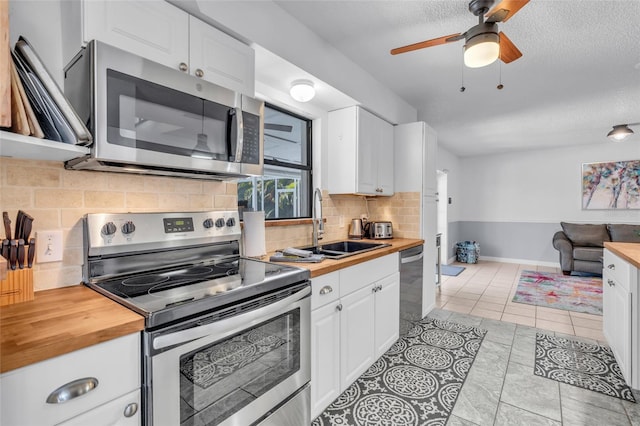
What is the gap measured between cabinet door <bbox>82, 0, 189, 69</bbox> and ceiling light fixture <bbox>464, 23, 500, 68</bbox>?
58.9 inches

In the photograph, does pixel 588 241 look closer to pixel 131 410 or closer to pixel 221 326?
pixel 221 326

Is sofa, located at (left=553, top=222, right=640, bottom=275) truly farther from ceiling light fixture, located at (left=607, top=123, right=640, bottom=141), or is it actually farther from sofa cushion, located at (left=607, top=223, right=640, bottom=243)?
ceiling light fixture, located at (left=607, top=123, right=640, bottom=141)

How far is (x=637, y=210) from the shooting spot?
550 centimetres

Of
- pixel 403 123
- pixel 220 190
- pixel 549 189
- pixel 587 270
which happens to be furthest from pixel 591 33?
pixel 549 189

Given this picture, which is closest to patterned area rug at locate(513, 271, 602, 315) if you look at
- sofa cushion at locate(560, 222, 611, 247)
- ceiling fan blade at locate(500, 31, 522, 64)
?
sofa cushion at locate(560, 222, 611, 247)

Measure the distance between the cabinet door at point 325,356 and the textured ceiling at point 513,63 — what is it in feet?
6.20

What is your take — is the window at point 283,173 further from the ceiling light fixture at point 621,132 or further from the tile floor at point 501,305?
the ceiling light fixture at point 621,132

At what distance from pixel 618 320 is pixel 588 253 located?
389cm

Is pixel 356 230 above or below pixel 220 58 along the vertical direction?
below

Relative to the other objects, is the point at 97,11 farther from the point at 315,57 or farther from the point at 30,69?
the point at 315,57

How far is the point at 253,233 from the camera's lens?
195cm

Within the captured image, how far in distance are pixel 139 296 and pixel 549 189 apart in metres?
7.37

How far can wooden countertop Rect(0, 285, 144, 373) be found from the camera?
0.74 metres

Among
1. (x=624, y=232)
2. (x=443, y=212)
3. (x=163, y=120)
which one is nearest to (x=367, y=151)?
(x=163, y=120)
